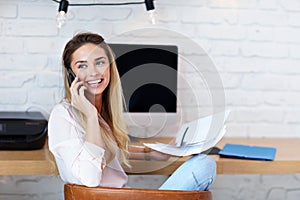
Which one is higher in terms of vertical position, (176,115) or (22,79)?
(22,79)

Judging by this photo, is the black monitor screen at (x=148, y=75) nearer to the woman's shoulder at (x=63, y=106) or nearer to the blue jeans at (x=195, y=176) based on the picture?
the woman's shoulder at (x=63, y=106)

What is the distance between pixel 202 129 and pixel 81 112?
41 centimetres

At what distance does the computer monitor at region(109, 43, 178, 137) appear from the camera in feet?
5.87

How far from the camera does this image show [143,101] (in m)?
1.91

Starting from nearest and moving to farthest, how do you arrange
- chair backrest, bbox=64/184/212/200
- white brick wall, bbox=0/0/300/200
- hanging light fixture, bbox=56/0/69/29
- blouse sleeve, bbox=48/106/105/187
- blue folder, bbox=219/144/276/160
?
chair backrest, bbox=64/184/212/200
blouse sleeve, bbox=48/106/105/187
blue folder, bbox=219/144/276/160
hanging light fixture, bbox=56/0/69/29
white brick wall, bbox=0/0/300/200

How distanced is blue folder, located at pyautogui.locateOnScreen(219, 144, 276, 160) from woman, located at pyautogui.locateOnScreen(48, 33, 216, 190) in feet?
0.82

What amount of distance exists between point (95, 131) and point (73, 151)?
0.35ft

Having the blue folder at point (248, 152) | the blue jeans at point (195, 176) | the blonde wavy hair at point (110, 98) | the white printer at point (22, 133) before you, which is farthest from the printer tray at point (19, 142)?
the blue folder at point (248, 152)

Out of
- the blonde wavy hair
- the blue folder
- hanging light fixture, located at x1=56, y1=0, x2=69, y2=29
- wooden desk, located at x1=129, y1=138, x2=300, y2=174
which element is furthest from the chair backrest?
hanging light fixture, located at x1=56, y1=0, x2=69, y2=29

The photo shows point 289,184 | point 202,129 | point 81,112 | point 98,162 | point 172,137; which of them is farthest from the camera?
point 289,184

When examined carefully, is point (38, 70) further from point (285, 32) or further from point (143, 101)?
point (285, 32)

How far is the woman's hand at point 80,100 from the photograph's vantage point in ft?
5.15

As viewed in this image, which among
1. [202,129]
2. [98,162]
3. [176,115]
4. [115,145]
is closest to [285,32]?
[176,115]

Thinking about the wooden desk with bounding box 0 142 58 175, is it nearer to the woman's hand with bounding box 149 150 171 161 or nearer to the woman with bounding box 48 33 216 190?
the woman with bounding box 48 33 216 190
